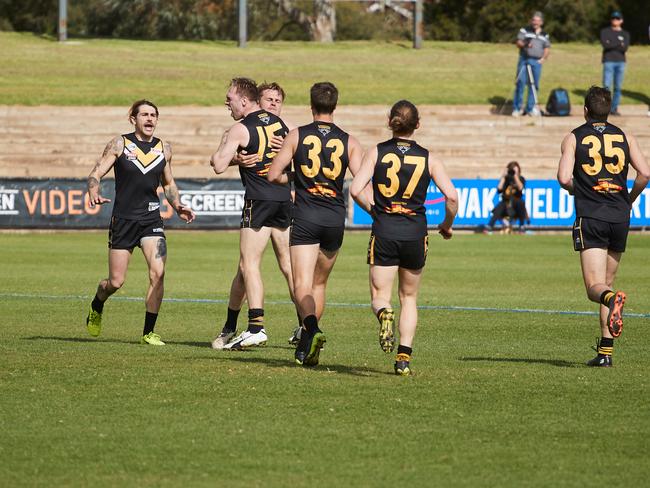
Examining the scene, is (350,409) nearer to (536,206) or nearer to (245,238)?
(245,238)

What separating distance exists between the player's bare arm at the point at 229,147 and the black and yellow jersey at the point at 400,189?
1.88m

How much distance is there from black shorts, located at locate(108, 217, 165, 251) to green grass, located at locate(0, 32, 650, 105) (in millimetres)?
28627

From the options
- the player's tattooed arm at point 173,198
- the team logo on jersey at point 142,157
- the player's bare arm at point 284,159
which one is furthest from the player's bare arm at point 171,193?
the player's bare arm at point 284,159

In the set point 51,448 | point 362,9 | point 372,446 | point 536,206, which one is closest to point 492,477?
point 372,446

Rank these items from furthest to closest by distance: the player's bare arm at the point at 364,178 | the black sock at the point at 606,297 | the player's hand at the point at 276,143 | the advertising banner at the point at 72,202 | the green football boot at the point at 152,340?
the advertising banner at the point at 72,202 → the green football boot at the point at 152,340 → the player's hand at the point at 276,143 → the black sock at the point at 606,297 → the player's bare arm at the point at 364,178

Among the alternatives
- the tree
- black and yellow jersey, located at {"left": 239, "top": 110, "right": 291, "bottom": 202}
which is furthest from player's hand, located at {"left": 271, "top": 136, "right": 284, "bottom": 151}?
the tree

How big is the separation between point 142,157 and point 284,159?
2312mm

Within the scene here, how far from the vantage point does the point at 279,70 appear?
150 ft

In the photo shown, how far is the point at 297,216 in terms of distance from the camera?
10273 mm

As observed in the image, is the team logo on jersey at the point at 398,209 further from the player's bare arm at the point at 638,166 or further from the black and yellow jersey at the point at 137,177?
the black and yellow jersey at the point at 137,177

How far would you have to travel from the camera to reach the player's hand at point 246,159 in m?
11.3

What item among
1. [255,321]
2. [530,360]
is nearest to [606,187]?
[530,360]

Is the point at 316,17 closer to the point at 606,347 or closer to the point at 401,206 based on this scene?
the point at 606,347

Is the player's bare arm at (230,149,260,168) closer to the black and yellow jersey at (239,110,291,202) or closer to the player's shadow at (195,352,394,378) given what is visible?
the black and yellow jersey at (239,110,291,202)
